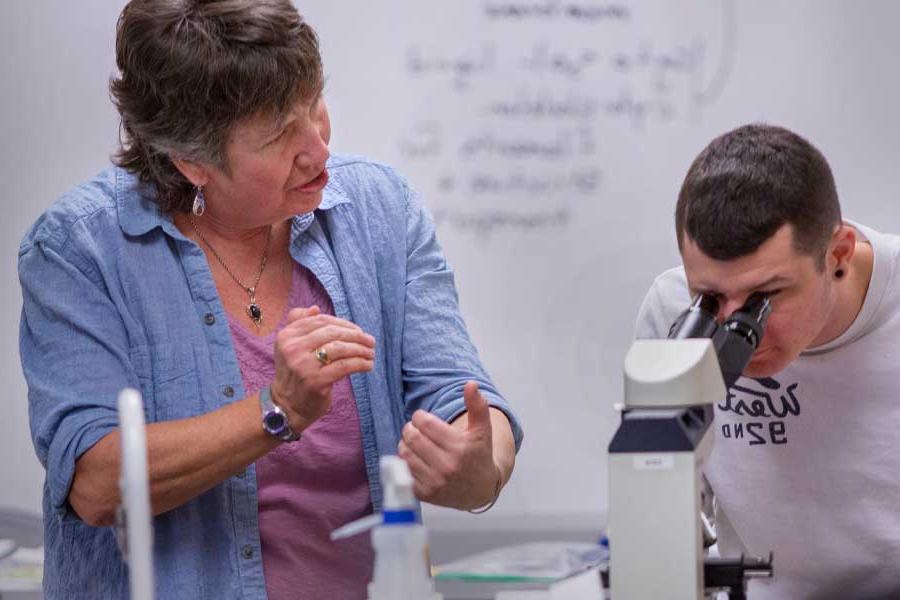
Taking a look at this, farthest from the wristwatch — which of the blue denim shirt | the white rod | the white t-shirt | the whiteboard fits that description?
the whiteboard

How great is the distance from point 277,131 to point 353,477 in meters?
0.46

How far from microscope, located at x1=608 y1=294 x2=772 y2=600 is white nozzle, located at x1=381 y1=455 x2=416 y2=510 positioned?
0.20 m

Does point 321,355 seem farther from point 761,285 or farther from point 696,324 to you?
point 761,285

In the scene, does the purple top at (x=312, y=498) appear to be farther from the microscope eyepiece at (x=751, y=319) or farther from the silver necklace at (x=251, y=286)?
the microscope eyepiece at (x=751, y=319)

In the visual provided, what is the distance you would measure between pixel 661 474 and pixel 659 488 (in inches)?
0.5

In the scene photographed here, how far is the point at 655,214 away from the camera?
268 centimetres

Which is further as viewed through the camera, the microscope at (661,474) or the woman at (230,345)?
the woman at (230,345)

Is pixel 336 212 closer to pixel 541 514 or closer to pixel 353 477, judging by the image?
pixel 353 477

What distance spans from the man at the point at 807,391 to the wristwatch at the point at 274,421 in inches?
20.7

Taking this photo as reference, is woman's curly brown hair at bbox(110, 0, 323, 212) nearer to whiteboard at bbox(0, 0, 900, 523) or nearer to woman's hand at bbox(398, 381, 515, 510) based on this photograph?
woman's hand at bbox(398, 381, 515, 510)

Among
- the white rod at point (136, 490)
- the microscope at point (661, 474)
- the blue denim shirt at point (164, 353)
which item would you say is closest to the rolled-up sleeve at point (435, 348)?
the blue denim shirt at point (164, 353)

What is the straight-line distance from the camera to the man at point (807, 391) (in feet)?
5.31

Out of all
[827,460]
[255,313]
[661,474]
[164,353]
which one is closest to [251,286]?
[255,313]

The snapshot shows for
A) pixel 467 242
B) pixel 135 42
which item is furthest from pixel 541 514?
pixel 135 42
